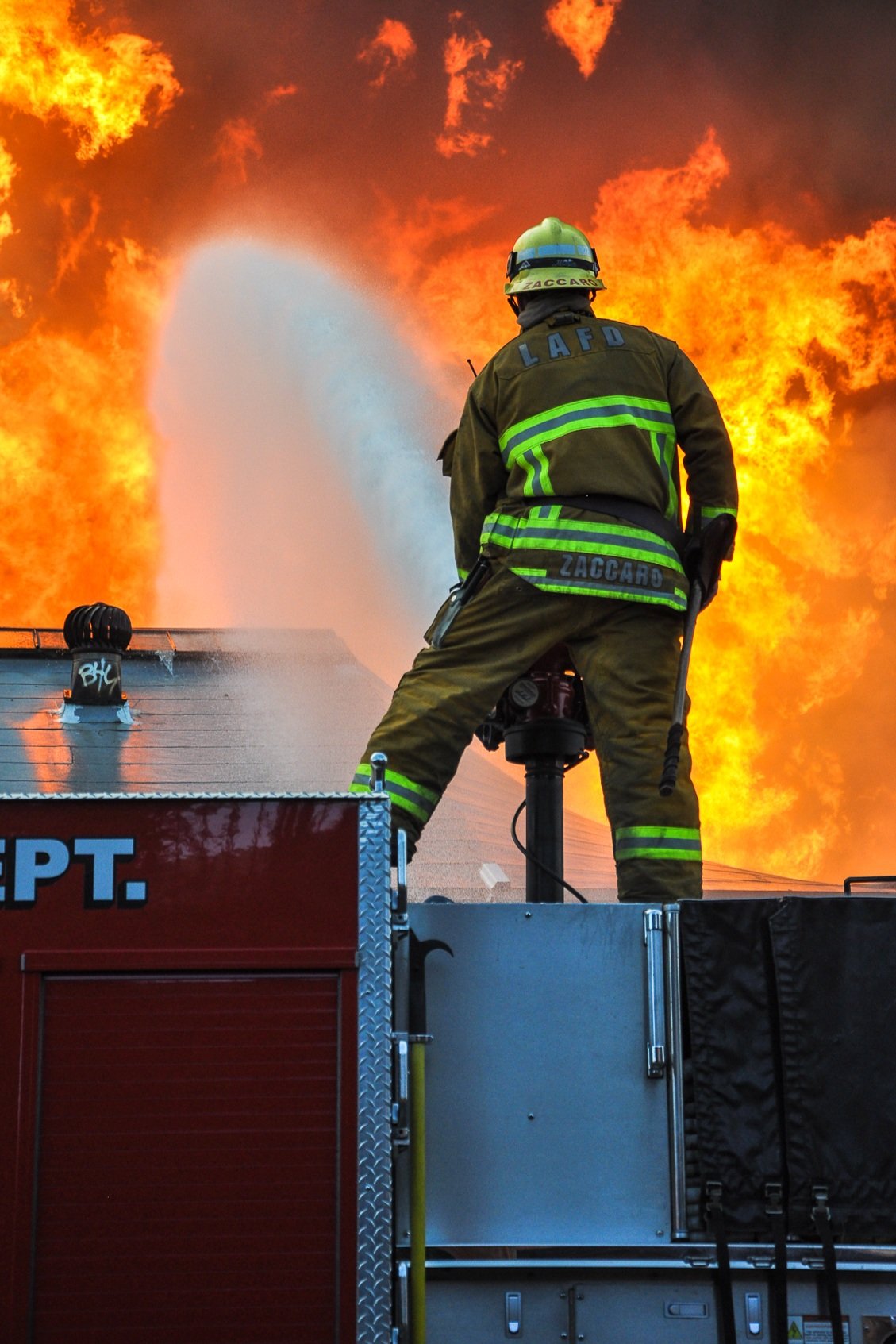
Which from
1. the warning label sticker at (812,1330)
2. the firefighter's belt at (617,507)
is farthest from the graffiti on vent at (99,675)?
the warning label sticker at (812,1330)

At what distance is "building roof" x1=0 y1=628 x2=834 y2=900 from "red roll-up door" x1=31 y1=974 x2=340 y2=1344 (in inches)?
208

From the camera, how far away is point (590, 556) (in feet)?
13.5

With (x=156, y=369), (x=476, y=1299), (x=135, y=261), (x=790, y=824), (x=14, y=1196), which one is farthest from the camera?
(x=135, y=261)

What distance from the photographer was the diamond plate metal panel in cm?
292

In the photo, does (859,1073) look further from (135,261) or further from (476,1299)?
(135,261)

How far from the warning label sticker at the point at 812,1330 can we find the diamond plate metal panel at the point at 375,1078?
34.4 inches

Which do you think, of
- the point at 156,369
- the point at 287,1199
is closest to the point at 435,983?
the point at 287,1199

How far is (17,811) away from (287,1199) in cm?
92

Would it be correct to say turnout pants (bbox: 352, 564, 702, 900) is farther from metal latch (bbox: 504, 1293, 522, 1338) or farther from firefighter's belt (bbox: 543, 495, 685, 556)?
metal latch (bbox: 504, 1293, 522, 1338)

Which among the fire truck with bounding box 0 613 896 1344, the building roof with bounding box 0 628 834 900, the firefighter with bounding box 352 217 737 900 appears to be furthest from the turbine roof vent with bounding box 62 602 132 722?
the fire truck with bounding box 0 613 896 1344

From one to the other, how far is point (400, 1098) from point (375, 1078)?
0.31 feet

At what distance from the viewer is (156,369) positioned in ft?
69.4

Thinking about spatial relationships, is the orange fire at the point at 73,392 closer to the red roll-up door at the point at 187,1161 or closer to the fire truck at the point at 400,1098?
the fire truck at the point at 400,1098

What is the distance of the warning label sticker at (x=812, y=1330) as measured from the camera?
125 inches
